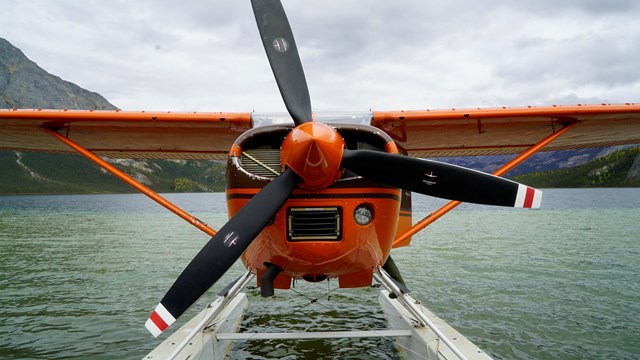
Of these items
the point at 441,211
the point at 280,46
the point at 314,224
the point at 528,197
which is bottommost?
the point at 441,211

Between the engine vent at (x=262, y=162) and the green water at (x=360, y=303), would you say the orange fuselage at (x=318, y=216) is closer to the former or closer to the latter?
the engine vent at (x=262, y=162)

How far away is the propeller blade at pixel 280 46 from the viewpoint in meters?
3.70

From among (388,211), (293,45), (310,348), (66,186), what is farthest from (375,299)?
(66,186)

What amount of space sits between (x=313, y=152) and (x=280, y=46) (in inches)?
55.0

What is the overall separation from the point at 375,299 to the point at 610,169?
7267 inches

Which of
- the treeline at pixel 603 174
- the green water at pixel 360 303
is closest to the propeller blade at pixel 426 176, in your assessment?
the green water at pixel 360 303

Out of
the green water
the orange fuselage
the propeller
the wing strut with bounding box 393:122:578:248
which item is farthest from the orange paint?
the green water

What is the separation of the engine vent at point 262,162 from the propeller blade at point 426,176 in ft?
2.22

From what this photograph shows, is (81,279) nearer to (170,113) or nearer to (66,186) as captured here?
(170,113)

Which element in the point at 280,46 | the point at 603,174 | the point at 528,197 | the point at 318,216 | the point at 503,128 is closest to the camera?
the point at 528,197

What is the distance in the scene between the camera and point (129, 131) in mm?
6430

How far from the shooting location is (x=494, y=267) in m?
11.4

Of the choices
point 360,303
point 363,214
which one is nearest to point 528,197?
point 363,214

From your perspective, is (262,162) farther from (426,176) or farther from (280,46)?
(426,176)
